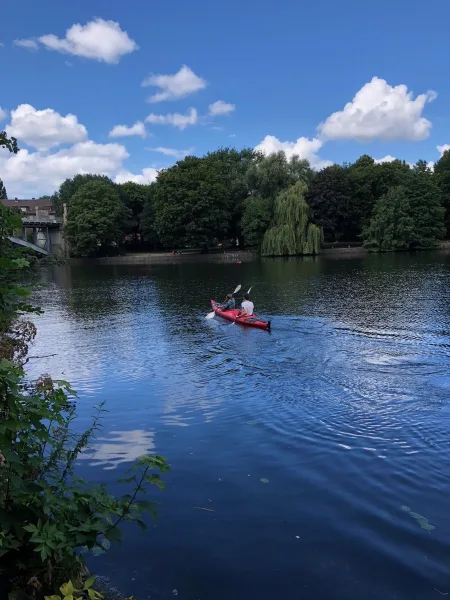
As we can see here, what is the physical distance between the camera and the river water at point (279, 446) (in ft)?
17.2

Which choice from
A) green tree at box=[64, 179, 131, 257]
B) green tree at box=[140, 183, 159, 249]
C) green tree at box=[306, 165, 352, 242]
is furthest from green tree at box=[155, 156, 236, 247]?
green tree at box=[306, 165, 352, 242]

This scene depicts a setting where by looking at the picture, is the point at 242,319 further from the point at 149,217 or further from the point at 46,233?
the point at 46,233

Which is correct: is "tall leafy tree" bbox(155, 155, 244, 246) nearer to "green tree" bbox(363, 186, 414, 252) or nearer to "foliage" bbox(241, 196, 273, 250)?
"foliage" bbox(241, 196, 273, 250)

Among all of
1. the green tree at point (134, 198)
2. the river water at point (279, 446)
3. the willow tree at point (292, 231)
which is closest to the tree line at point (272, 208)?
the willow tree at point (292, 231)

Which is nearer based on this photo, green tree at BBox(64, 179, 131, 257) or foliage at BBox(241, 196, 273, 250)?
foliage at BBox(241, 196, 273, 250)

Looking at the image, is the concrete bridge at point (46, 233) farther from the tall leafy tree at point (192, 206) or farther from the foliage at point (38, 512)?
the foliage at point (38, 512)

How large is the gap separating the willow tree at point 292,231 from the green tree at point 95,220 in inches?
937

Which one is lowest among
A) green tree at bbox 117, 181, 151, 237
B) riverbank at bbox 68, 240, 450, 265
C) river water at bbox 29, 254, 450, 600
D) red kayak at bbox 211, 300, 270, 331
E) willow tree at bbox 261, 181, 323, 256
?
river water at bbox 29, 254, 450, 600

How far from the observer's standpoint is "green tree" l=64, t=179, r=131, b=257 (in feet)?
225

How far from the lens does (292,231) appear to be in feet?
193

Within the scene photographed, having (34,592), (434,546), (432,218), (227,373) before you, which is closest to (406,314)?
(227,373)

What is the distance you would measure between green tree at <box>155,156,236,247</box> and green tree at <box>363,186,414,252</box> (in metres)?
19.5

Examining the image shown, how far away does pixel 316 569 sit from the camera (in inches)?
206

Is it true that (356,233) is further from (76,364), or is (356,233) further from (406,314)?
(76,364)
